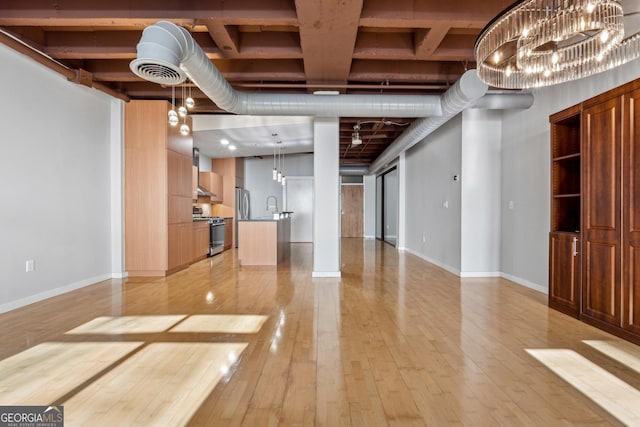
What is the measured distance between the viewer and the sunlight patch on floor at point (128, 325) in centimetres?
327

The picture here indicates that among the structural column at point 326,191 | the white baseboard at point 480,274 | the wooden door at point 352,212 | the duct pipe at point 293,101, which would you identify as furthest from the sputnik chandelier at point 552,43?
the wooden door at point 352,212

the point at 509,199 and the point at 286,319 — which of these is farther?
the point at 509,199

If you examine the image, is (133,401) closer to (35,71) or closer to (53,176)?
(53,176)

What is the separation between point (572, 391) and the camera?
7.17 feet

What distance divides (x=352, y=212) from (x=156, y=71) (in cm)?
1159

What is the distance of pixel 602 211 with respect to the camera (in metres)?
3.38

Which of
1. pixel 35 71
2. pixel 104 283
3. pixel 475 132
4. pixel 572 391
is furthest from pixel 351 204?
pixel 572 391

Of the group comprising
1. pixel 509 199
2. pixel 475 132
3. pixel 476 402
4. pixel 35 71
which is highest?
pixel 35 71

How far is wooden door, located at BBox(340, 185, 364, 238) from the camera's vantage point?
14156mm

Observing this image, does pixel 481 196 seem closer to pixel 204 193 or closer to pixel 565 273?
pixel 565 273

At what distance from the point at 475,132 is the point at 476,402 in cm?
496

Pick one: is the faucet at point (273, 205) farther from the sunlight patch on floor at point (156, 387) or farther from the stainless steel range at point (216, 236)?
the sunlight patch on floor at point (156, 387)

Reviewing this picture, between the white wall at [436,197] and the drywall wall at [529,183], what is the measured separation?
76cm

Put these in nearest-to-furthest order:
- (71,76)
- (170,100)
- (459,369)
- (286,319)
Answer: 1. (459,369)
2. (286,319)
3. (71,76)
4. (170,100)
